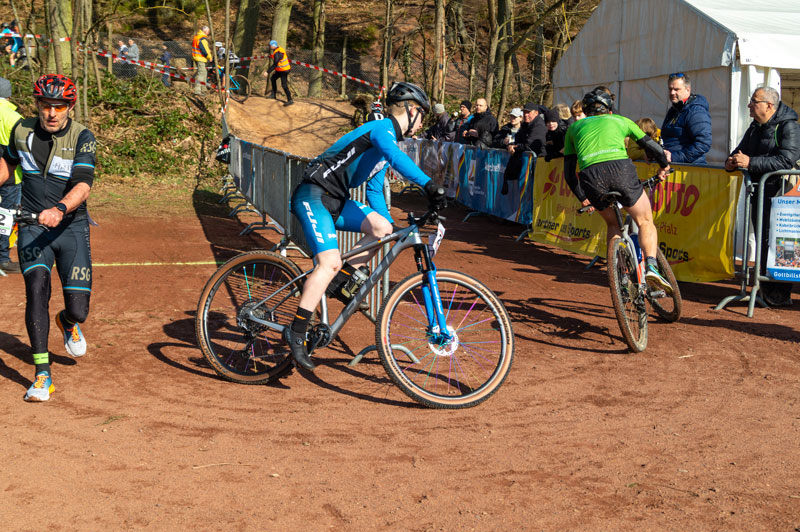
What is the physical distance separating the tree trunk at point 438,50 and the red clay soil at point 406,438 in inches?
783

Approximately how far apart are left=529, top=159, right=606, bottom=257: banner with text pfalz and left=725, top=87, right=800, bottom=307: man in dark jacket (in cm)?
258

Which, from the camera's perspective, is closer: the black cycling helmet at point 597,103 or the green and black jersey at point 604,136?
the green and black jersey at point 604,136

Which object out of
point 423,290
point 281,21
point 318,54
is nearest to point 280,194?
point 423,290

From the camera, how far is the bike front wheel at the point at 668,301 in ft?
24.0

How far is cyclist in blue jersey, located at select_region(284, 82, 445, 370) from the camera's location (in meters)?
5.41

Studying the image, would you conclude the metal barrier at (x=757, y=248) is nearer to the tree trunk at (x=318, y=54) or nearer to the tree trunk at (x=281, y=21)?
the tree trunk at (x=281, y=21)

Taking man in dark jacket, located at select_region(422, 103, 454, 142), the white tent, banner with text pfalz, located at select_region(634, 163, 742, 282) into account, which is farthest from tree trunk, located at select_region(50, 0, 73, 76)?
banner with text pfalz, located at select_region(634, 163, 742, 282)

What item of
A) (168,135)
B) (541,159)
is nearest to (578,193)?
(541,159)

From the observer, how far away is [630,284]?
6789 millimetres

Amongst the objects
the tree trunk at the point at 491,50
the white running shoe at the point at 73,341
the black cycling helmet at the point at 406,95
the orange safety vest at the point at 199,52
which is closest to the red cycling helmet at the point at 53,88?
the white running shoe at the point at 73,341

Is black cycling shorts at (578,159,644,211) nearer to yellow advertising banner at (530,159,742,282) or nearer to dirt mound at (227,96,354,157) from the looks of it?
yellow advertising banner at (530,159,742,282)

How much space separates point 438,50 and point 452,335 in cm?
2231

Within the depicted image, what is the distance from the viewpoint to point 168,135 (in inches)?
953

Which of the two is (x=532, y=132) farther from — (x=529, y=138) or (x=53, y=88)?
(x=53, y=88)
